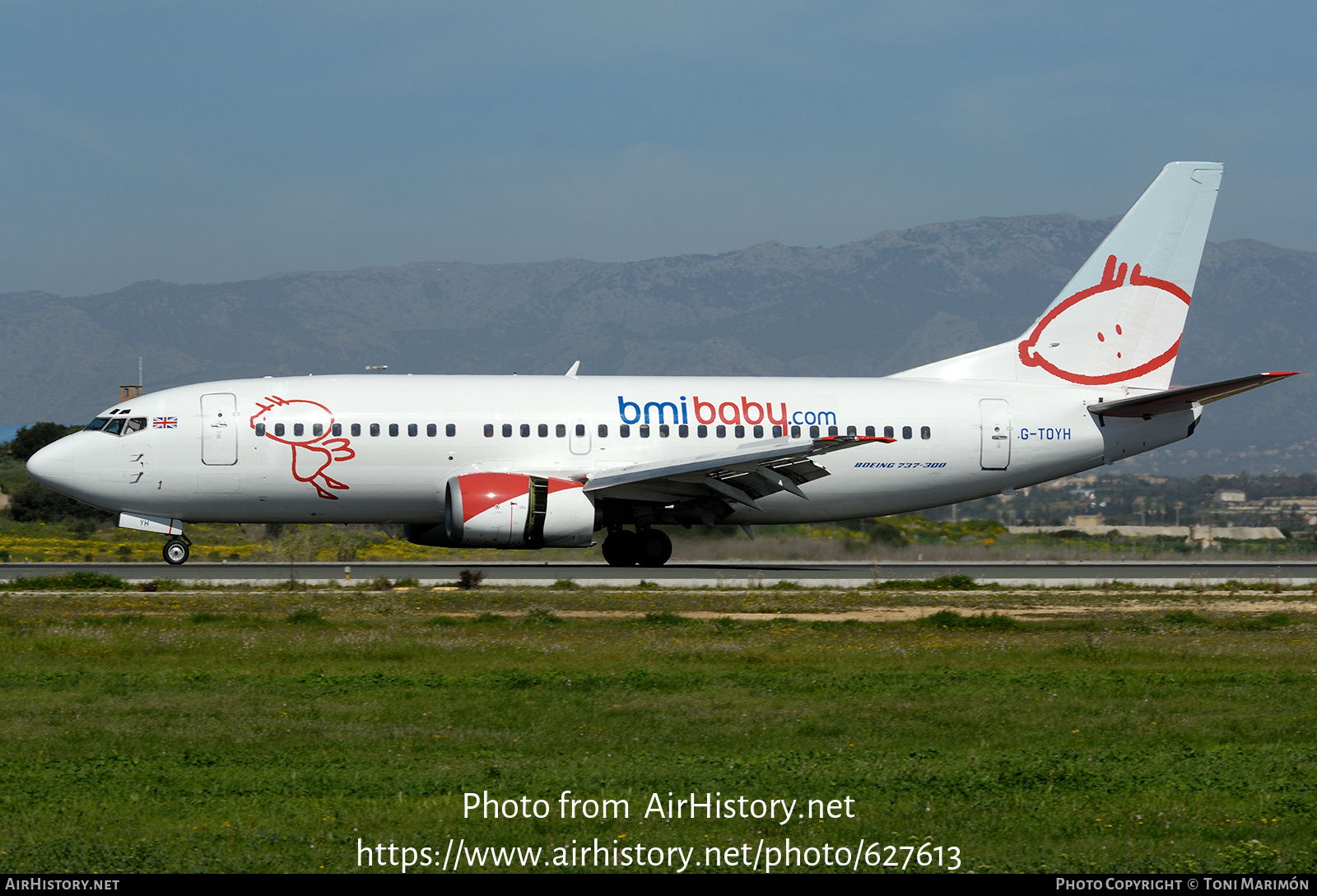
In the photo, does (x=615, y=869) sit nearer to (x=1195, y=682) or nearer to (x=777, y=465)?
(x=1195, y=682)

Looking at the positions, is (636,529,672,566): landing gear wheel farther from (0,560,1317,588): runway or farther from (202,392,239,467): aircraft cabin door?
(202,392,239,467): aircraft cabin door

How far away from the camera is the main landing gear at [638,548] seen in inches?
1241

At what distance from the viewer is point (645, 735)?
462 inches

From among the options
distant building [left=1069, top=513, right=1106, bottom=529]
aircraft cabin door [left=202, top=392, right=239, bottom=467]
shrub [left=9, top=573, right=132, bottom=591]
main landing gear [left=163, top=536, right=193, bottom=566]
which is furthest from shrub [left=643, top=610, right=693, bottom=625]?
distant building [left=1069, top=513, right=1106, bottom=529]

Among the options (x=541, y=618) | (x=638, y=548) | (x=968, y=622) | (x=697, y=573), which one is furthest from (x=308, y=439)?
(x=968, y=622)

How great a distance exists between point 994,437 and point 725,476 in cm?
740

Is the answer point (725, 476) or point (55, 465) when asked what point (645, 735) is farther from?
point (55, 465)

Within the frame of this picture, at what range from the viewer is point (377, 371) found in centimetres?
3281

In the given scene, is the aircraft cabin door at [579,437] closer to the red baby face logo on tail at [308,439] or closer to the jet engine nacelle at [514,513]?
the jet engine nacelle at [514,513]

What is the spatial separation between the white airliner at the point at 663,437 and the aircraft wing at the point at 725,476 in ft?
0.20

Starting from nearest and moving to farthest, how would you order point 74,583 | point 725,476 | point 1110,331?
point 74,583
point 725,476
point 1110,331

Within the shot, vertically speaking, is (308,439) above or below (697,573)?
above

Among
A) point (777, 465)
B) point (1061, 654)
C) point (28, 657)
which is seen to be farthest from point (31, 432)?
point (1061, 654)

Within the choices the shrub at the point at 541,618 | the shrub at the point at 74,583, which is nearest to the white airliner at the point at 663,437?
the shrub at the point at 74,583
